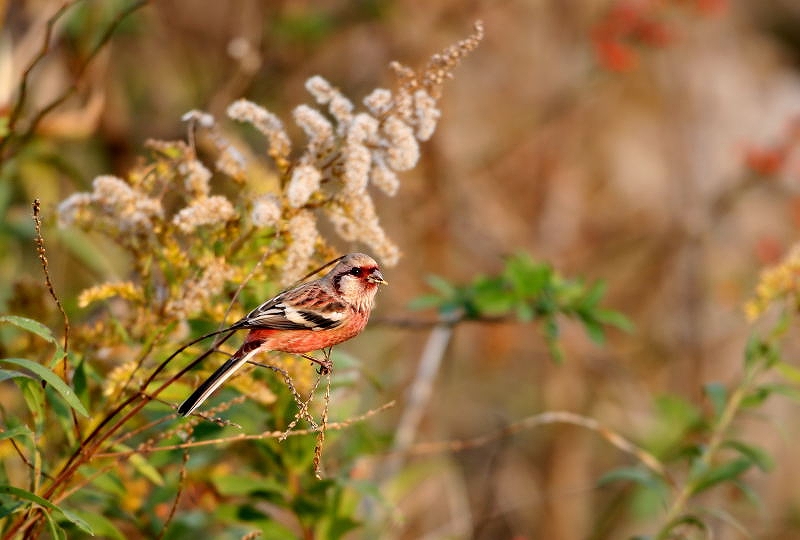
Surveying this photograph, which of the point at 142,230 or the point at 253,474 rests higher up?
the point at 142,230

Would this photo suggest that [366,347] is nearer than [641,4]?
No

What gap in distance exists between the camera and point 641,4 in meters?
5.11

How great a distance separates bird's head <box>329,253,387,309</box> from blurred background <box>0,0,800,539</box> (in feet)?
6.95

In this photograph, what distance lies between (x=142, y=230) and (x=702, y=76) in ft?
18.2

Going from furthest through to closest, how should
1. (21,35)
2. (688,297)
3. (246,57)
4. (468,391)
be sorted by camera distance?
(468,391) → (688,297) → (21,35) → (246,57)

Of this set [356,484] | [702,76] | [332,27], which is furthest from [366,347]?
[356,484]

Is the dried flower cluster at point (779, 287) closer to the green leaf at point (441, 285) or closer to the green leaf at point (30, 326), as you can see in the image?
the green leaf at point (441, 285)

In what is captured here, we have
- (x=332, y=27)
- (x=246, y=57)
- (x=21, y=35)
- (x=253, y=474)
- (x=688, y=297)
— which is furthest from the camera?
(x=688, y=297)

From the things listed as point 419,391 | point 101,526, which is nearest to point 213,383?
point 101,526

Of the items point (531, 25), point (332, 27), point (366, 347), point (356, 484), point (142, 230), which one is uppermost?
point (531, 25)

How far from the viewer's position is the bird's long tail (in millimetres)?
1262

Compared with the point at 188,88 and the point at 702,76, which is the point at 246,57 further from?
the point at 702,76

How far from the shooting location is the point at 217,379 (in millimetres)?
1293

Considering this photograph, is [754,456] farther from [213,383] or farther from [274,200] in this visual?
[213,383]
